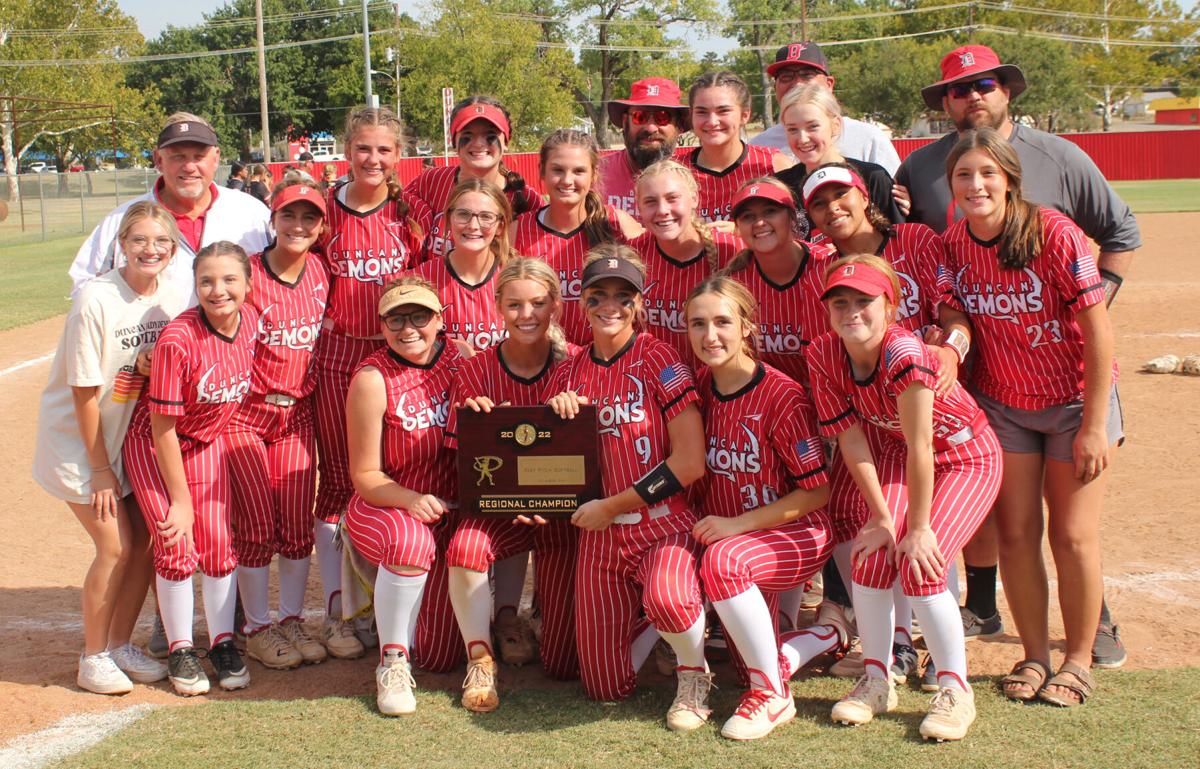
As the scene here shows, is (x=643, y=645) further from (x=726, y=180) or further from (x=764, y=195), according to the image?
(x=726, y=180)

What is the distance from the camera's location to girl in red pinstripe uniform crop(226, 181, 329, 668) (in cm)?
442

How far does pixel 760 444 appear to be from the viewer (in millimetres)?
3865

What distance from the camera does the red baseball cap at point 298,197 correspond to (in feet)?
14.5

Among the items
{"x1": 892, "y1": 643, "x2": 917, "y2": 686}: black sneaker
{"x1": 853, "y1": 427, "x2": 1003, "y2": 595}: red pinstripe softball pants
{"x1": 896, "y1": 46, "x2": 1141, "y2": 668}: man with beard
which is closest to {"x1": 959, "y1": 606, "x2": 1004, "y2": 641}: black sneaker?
{"x1": 896, "y1": 46, "x2": 1141, "y2": 668}: man with beard

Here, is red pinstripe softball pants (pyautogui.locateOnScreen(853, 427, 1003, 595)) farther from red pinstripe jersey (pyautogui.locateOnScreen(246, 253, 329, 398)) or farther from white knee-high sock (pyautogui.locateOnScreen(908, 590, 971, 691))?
red pinstripe jersey (pyautogui.locateOnScreen(246, 253, 329, 398))

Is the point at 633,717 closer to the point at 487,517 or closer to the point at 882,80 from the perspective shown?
the point at 487,517

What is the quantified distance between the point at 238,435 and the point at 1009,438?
2.96 m

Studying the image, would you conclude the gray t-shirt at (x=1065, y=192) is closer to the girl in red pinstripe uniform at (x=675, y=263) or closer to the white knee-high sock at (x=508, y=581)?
the girl in red pinstripe uniform at (x=675, y=263)

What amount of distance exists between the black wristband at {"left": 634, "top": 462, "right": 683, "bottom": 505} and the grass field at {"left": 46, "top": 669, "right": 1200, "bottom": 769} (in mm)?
747

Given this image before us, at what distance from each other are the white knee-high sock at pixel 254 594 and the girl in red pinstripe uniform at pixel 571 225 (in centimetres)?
161

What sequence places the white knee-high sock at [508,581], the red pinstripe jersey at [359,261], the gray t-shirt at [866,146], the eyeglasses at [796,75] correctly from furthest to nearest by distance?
the gray t-shirt at [866,146], the eyeglasses at [796,75], the red pinstripe jersey at [359,261], the white knee-high sock at [508,581]

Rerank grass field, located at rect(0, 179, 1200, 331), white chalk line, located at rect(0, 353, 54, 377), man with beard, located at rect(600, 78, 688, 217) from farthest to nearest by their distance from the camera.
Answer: grass field, located at rect(0, 179, 1200, 331)
white chalk line, located at rect(0, 353, 54, 377)
man with beard, located at rect(600, 78, 688, 217)

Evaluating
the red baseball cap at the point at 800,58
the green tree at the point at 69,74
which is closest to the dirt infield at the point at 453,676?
the red baseball cap at the point at 800,58

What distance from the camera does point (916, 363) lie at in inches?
140
